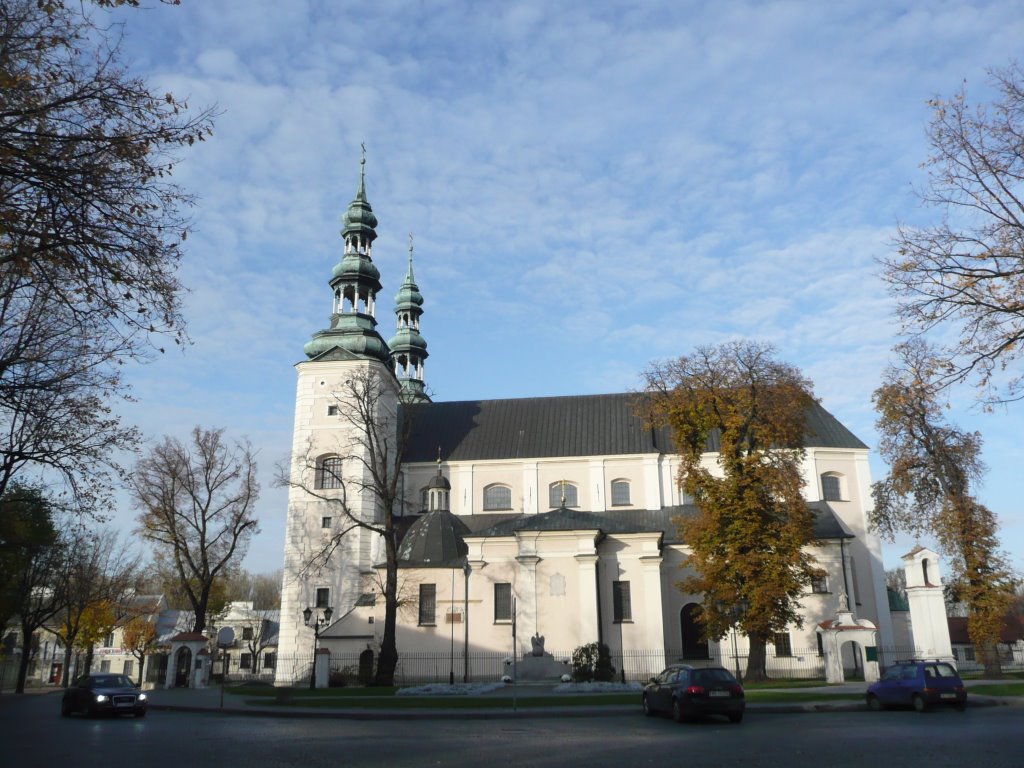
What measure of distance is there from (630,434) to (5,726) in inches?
1148

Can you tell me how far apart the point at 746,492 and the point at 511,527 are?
10279 mm

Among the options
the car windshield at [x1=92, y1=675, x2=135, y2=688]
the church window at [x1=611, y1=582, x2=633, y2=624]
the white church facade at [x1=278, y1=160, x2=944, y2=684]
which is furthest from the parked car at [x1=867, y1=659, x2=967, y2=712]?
the car windshield at [x1=92, y1=675, x2=135, y2=688]

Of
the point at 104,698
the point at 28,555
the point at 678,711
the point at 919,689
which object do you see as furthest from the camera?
the point at 28,555

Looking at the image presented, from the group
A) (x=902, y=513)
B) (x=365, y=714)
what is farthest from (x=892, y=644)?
(x=365, y=714)

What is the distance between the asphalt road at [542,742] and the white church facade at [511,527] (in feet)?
47.0

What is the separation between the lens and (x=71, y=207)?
30.2ft

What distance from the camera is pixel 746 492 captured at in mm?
28984

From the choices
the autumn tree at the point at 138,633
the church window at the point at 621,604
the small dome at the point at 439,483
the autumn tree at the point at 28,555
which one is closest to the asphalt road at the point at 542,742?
the autumn tree at the point at 28,555

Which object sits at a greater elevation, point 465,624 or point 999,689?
point 465,624

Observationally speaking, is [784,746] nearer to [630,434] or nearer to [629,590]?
[629,590]

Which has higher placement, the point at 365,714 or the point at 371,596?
the point at 371,596

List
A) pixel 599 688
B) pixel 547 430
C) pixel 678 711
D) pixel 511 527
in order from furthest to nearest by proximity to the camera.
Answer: pixel 547 430, pixel 511 527, pixel 599 688, pixel 678 711

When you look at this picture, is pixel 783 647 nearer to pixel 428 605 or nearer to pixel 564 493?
pixel 564 493

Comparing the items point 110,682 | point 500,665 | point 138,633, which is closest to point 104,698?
point 110,682
